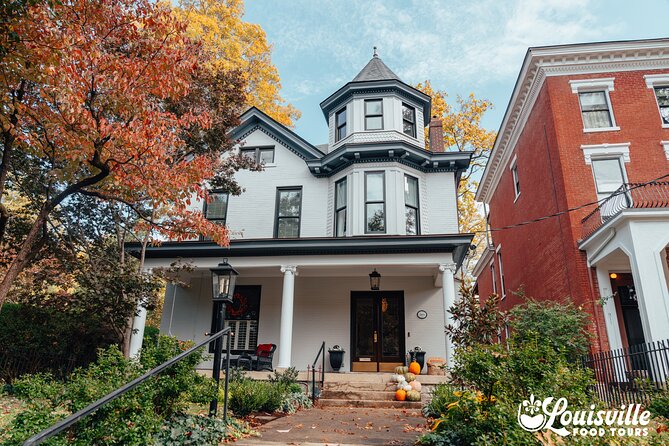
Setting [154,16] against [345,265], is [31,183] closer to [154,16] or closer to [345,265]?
[154,16]

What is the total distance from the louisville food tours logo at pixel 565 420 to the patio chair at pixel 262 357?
30.3 ft

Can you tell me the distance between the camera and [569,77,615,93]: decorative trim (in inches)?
528

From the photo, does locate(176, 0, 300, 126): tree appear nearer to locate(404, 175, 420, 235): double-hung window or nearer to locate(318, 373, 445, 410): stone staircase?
locate(404, 175, 420, 235): double-hung window

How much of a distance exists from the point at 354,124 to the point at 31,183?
9.80 m

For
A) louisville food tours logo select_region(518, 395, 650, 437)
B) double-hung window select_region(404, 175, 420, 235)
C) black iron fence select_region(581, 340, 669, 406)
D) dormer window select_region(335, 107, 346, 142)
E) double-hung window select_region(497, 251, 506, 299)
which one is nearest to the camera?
louisville food tours logo select_region(518, 395, 650, 437)

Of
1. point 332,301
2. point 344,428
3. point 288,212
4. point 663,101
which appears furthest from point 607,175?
point 344,428

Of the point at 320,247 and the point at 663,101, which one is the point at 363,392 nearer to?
the point at 320,247

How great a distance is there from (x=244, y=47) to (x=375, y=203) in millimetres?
14529

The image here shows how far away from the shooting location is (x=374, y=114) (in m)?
14.9

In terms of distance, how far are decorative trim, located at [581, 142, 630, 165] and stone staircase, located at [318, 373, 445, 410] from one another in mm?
8195

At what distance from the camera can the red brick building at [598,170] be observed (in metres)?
11.0

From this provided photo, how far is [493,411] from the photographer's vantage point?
4.06m

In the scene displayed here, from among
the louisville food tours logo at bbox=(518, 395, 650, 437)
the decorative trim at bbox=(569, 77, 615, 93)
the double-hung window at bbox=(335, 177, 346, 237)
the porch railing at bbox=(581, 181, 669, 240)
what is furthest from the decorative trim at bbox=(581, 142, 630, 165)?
the louisville food tours logo at bbox=(518, 395, 650, 437)

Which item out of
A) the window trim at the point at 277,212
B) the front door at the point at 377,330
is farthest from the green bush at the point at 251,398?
the window trim at the point at 277,212
